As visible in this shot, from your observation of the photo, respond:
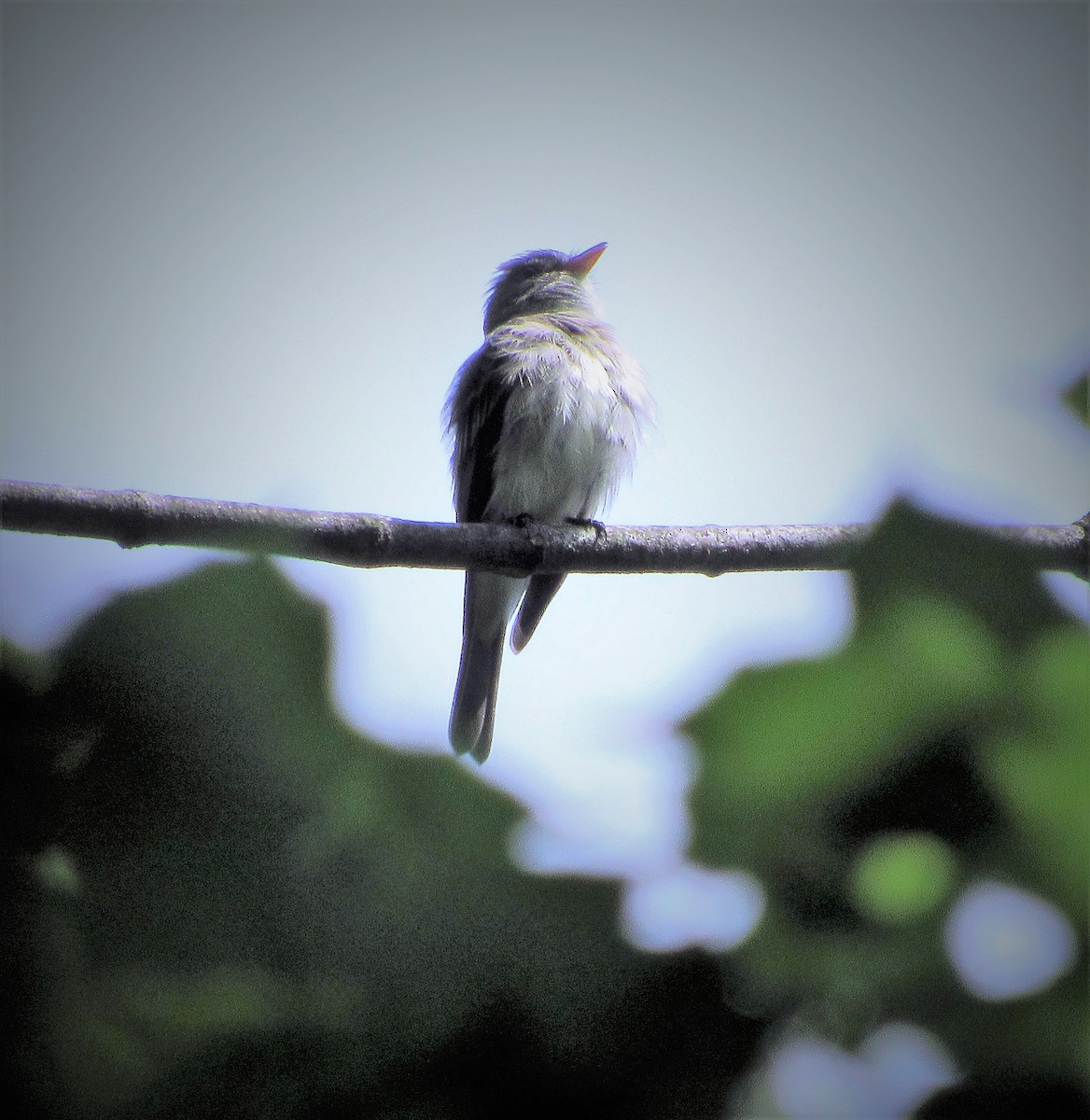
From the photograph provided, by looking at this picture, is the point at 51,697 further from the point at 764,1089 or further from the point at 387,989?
the point at 764,1089

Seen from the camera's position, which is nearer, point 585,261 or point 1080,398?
point 1080,398

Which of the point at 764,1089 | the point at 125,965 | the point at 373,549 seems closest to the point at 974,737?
the point at 764,1089

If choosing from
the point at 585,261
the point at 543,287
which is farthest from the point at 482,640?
the point at 585,261

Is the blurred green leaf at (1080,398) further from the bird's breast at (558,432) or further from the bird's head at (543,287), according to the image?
the bird's head at (543,287)

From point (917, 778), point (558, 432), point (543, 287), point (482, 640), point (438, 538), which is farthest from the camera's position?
point (543, 287)

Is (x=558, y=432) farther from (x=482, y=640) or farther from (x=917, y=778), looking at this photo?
(x=917, y=778)

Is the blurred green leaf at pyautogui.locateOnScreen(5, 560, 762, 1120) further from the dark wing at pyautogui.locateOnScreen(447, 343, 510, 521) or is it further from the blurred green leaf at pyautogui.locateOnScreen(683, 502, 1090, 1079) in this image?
the dark wing at pyautogui.locateOnScreen(447, 343, 510, 521)

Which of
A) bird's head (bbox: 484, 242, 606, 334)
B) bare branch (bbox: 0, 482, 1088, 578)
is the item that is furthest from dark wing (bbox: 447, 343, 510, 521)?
bare branch (bbox: 0, 482, 1088, 578)
